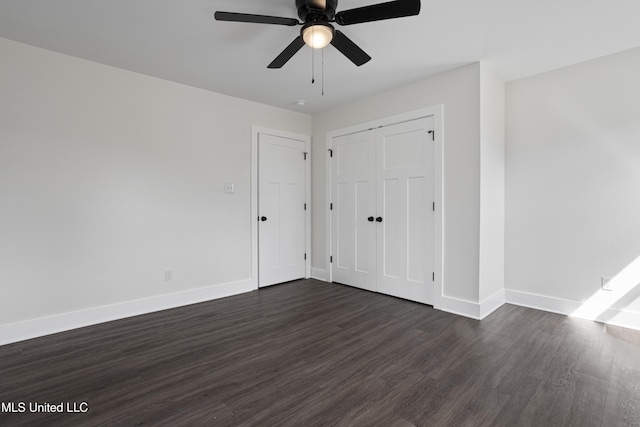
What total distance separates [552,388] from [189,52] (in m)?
3.91

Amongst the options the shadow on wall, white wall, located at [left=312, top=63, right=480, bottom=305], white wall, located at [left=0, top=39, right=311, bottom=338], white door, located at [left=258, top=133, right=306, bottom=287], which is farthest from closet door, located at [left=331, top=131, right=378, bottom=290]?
the shadow on wall

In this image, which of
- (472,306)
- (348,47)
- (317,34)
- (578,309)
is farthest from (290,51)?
(578,309)

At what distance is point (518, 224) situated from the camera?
3.53 metres

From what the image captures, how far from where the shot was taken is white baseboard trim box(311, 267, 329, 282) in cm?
469

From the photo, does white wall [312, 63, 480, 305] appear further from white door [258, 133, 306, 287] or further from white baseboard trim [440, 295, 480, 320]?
white door [258, 133, 306, 287]

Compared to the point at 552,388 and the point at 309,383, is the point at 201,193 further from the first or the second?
the point at 552,388

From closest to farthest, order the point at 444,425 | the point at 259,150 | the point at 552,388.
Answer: the point at 444,425
the point at 552,388
the point at 259,150

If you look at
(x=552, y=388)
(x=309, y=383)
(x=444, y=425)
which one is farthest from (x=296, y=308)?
(x=552, y=388)

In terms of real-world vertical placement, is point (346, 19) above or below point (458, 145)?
above

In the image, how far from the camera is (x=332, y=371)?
2.16 metres

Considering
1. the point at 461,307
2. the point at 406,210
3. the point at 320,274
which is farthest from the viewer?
the point at 320,274

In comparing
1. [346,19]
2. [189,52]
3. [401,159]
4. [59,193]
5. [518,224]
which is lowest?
[518,224]

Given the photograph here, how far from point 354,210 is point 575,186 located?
8.15 ft

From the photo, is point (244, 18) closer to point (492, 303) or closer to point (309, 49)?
point (309, 49)
